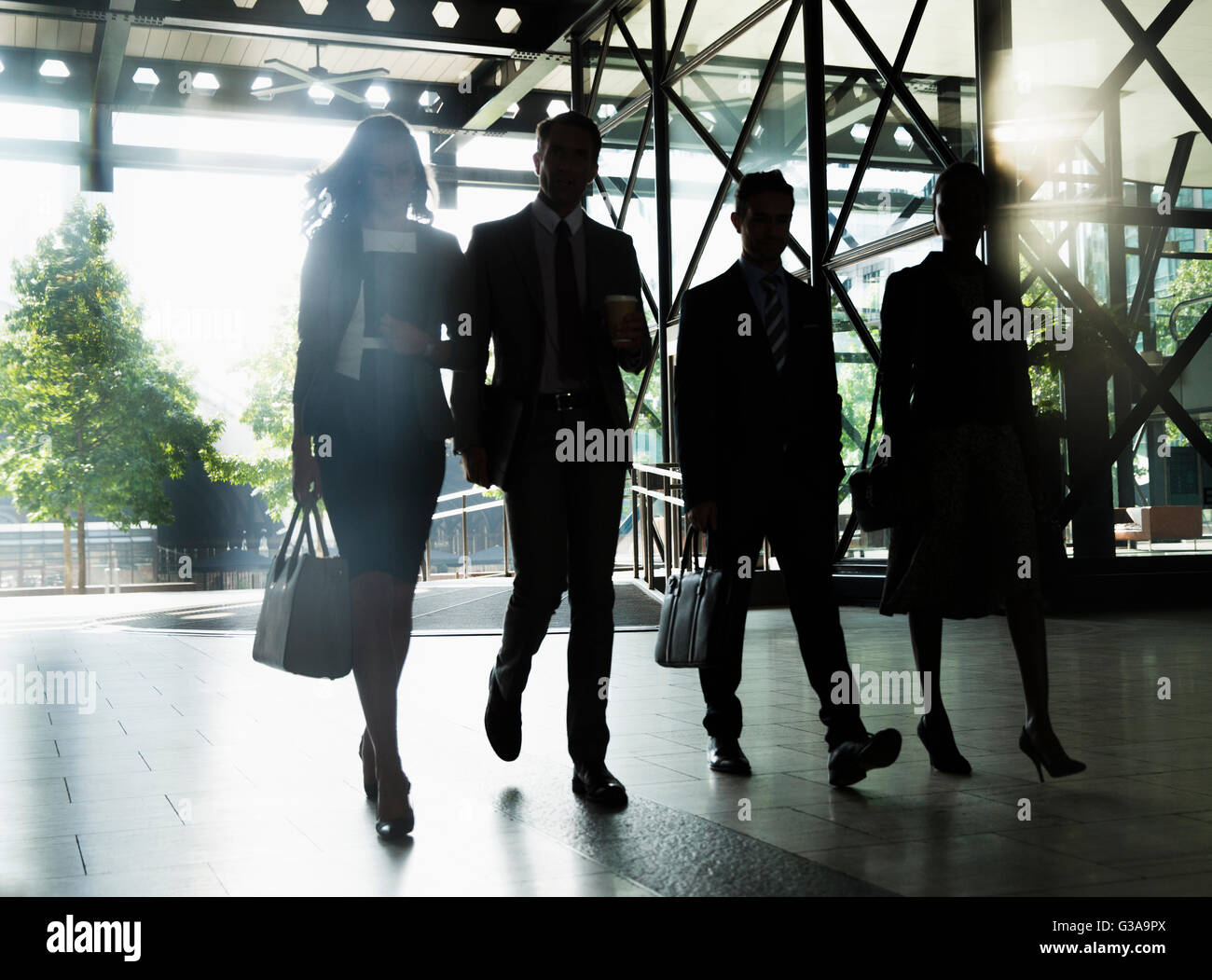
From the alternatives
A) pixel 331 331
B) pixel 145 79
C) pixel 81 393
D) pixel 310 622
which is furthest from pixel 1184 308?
pixel 81 393

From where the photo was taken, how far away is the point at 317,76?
44.0 ft

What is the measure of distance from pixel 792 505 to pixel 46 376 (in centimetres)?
2193

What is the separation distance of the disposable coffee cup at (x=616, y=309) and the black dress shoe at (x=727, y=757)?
50.3 inches

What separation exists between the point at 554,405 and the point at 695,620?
71 cm

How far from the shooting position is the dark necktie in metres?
3.49

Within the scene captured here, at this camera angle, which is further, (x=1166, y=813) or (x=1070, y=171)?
(x=1070, y=171)

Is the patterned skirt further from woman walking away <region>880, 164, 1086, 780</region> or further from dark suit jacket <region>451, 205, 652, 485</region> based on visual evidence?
dark suit jacket <region>451, 205, 652, 485</region>

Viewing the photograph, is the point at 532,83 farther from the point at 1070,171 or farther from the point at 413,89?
the point at 1070,171

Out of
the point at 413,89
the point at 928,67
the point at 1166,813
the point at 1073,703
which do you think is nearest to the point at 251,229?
the point at 413,89

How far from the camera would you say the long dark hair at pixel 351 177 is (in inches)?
127

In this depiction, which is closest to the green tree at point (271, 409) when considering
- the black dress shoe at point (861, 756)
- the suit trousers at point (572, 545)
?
the suit trousers at point (572, 545)

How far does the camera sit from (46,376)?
2292 cm

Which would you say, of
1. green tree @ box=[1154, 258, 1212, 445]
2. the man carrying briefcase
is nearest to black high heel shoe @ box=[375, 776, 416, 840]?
the man carrying briefcase

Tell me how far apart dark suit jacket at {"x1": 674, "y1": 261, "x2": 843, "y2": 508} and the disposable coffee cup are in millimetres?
549
